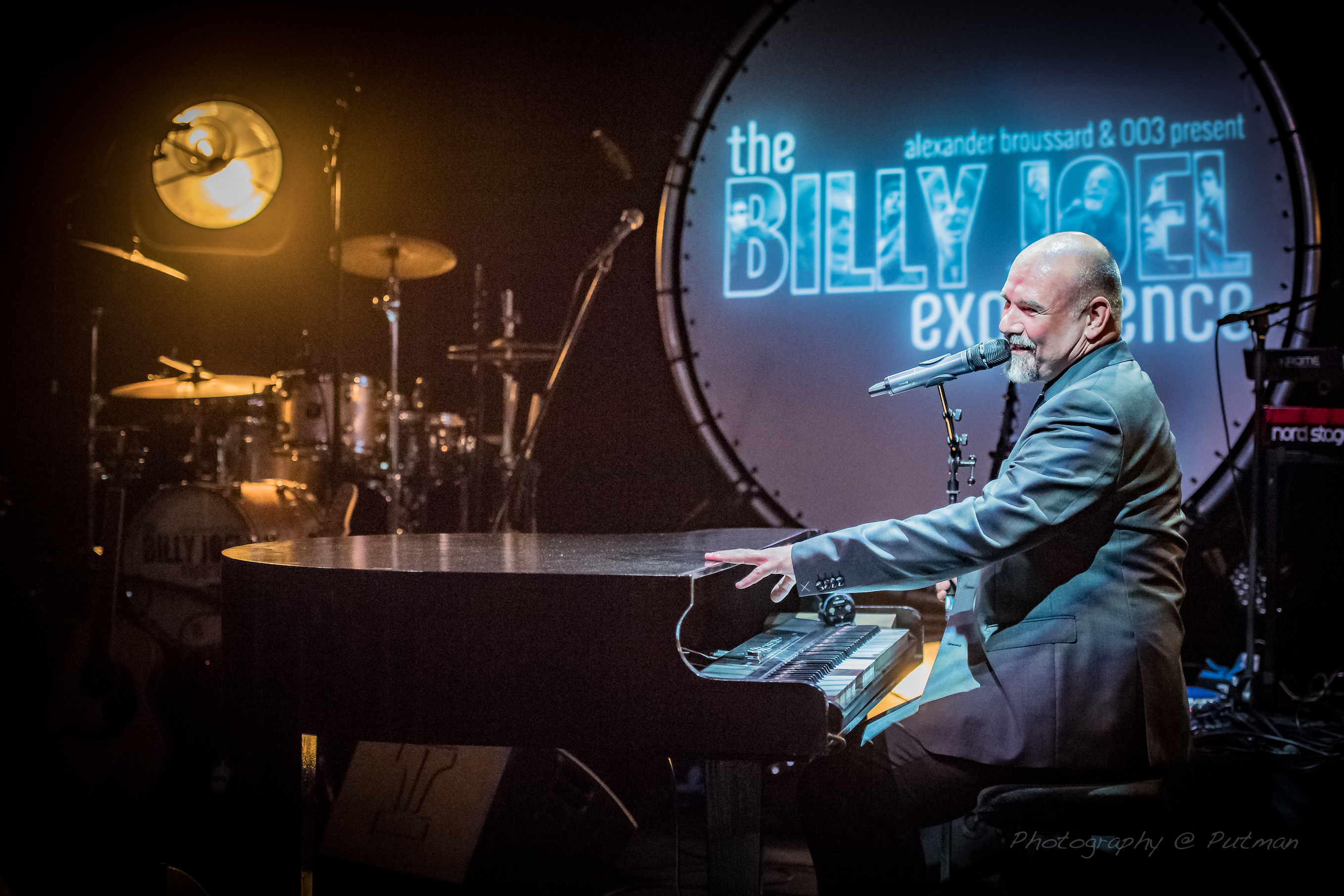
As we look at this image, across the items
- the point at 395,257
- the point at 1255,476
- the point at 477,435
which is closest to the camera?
the point at 1255,476

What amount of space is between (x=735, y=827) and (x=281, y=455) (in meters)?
3.56

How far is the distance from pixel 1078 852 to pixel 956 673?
14.0 inches

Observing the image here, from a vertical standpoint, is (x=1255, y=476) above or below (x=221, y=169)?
below

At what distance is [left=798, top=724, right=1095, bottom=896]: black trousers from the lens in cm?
165

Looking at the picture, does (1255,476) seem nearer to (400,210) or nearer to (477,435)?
(477,435)

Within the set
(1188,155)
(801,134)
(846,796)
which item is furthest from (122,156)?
(1188,155)

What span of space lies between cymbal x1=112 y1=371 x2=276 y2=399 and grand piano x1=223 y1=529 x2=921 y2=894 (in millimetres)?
2567

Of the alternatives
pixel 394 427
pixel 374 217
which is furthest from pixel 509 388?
pixel 374 217

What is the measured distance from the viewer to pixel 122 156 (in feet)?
14.8

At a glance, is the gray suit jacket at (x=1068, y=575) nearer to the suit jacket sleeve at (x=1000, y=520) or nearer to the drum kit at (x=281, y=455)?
the suit jacket sleeve at (x=1000, y=520)

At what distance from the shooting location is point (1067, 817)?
1.57 meters

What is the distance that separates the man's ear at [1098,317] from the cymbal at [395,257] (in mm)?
3149

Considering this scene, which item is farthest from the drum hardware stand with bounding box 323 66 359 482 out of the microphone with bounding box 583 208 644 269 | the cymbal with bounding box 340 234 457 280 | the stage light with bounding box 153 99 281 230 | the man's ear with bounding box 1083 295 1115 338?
the man's ear with bounding box 1083 295 1115 338

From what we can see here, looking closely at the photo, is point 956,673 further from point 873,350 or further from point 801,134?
point 801,134
